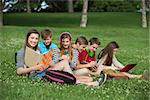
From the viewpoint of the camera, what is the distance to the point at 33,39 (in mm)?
8000

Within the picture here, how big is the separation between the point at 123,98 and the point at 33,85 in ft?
5.04

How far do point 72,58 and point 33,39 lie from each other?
3.28 feet

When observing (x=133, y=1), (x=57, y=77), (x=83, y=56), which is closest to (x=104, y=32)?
(x=83, y=56)

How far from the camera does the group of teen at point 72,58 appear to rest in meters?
7.99

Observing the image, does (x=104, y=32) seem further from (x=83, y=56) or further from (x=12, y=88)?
(x=12, y=88)

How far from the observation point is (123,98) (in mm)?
6738

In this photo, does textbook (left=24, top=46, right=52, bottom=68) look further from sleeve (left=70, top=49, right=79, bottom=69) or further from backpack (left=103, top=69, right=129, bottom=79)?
backpack (left=103, top=69, right=129, bottom=79)

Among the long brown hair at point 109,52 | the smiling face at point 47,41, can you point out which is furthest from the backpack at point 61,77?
the long brown hair at point 109,52

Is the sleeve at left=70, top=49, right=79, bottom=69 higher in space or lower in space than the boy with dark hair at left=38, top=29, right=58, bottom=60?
lower

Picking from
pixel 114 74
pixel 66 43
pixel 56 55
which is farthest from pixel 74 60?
pixel 114 74

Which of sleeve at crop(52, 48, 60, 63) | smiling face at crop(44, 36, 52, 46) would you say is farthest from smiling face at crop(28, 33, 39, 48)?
smiling face at crop(44, 36, 52, 46)

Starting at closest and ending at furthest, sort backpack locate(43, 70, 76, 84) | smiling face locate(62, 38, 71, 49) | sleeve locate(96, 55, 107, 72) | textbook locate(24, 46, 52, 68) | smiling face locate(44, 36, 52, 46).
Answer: backpack locate(43, 70, 76, 84), textbook locate(24, 46, 52, 68), smiling face locate(62, 38, 71, 49), smiling face locate(44, 36, 52, 46), sleeve locate(96, 55, 107, 72)

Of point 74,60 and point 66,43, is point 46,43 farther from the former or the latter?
point 74,60

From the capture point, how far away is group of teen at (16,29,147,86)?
7.99 m
